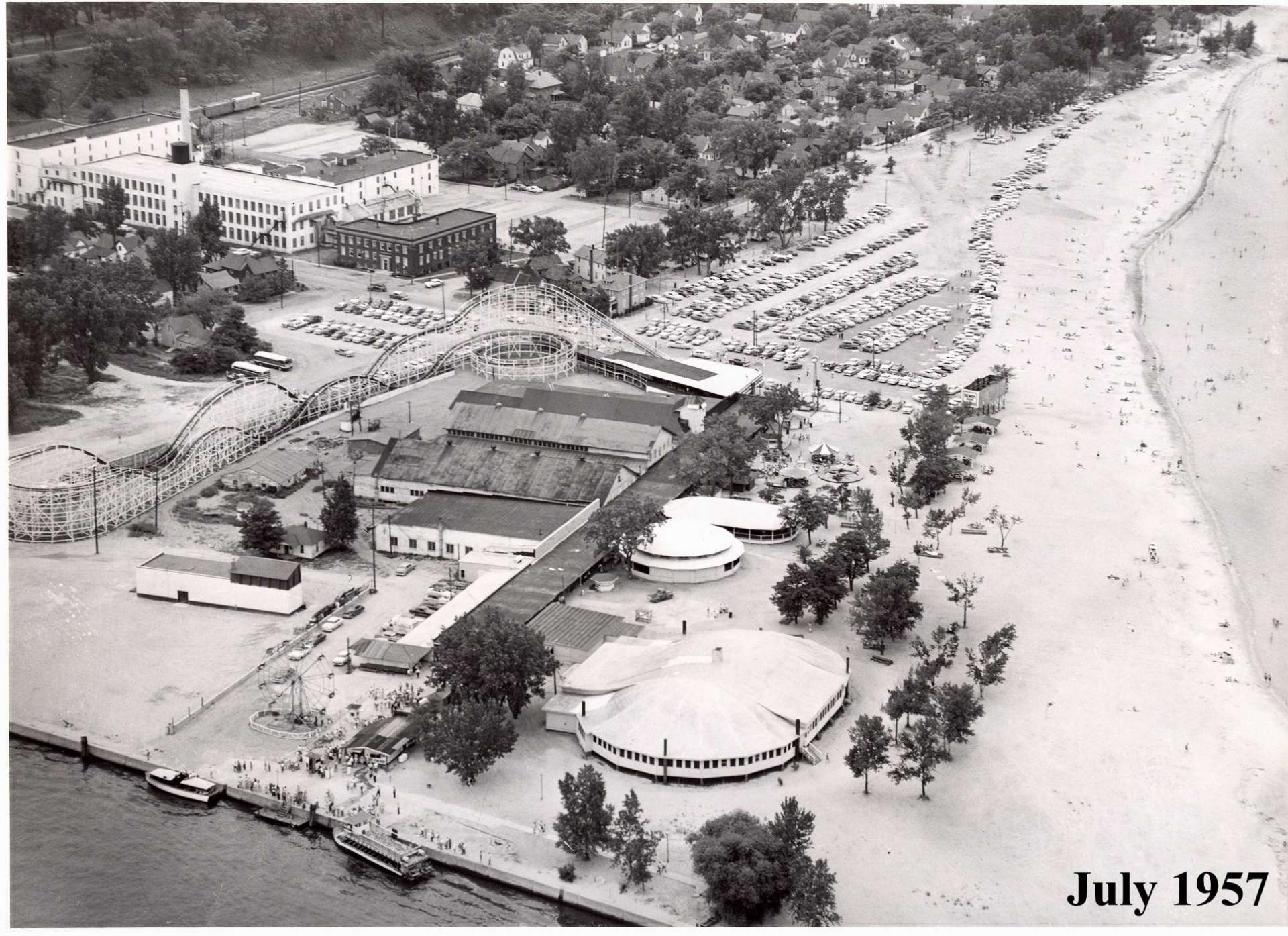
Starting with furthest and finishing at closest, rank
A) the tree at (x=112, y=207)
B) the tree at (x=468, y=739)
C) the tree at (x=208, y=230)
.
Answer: the tree at (x=112, y=207) < the tree at (x=208, y=230) < the tree at (x=468, y=739)

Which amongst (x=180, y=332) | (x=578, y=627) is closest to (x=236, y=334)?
(x=180, y=332)

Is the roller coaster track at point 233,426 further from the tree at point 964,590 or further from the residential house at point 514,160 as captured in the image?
the residential house at point 514,160


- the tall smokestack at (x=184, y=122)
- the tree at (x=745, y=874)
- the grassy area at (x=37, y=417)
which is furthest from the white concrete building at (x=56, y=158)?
the tree at (x=745, y=874)

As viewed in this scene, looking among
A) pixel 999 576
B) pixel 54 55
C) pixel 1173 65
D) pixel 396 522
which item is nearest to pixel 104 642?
pixel 396 522

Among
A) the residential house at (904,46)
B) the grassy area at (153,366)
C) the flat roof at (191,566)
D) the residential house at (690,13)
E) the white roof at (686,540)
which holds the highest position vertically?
the residential house at (690,13)

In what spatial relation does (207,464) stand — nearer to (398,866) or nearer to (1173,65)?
(398,866)
